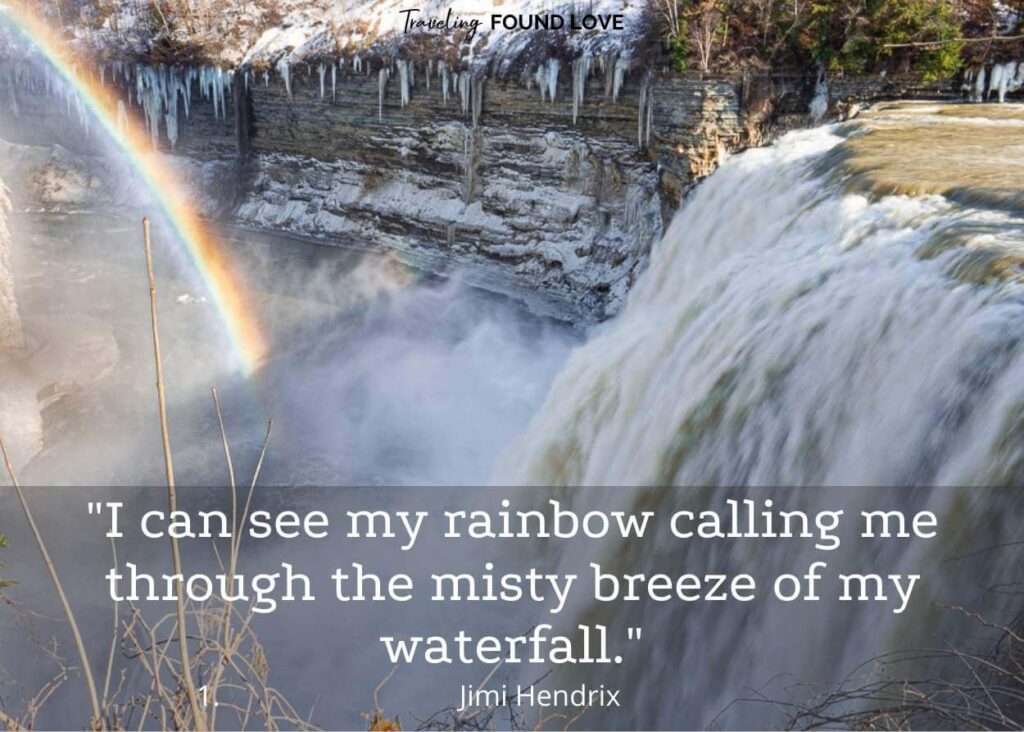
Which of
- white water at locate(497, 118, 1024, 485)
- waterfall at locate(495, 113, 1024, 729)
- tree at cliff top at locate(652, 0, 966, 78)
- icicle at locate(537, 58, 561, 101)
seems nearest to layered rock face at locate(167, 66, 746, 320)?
icicle at locate(537, 58, 561, 101)

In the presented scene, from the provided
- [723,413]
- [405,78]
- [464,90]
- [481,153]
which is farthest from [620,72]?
[723,413]

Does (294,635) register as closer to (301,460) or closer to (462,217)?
(301,460)

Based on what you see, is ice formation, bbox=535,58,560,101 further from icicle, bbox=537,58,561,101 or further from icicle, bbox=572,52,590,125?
icicle, bbox=572,52,590,125

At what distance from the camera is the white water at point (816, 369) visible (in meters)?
5.44

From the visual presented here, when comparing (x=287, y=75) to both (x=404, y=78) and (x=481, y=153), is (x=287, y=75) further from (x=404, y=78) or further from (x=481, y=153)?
(x=481, y=153)

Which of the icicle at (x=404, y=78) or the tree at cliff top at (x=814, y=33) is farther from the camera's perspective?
the icicle at (x=404, y=78)

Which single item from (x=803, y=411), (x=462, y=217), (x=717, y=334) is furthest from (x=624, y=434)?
Answer: (x=462, y=217)

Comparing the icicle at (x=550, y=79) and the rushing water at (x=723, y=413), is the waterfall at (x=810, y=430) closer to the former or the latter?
the rushing water at (x=723, y=413)

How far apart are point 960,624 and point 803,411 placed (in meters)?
2.37

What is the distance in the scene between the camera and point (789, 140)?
14.6m

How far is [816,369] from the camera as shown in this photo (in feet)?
22.6

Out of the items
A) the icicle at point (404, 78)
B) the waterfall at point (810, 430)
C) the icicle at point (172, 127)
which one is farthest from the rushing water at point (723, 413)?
the icicle at point (172, 127)

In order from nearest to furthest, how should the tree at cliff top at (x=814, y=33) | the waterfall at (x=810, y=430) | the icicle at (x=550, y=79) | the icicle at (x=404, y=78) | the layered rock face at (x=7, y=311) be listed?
the waterfall at (x=810, y=430), the layered rock face at (x=7, y=311), the tree at cliff top at (x=814, y=33), the icicle at (x=550, y=79), the icicle at (x=404, y=78)

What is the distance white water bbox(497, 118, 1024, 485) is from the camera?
544 centimetres
